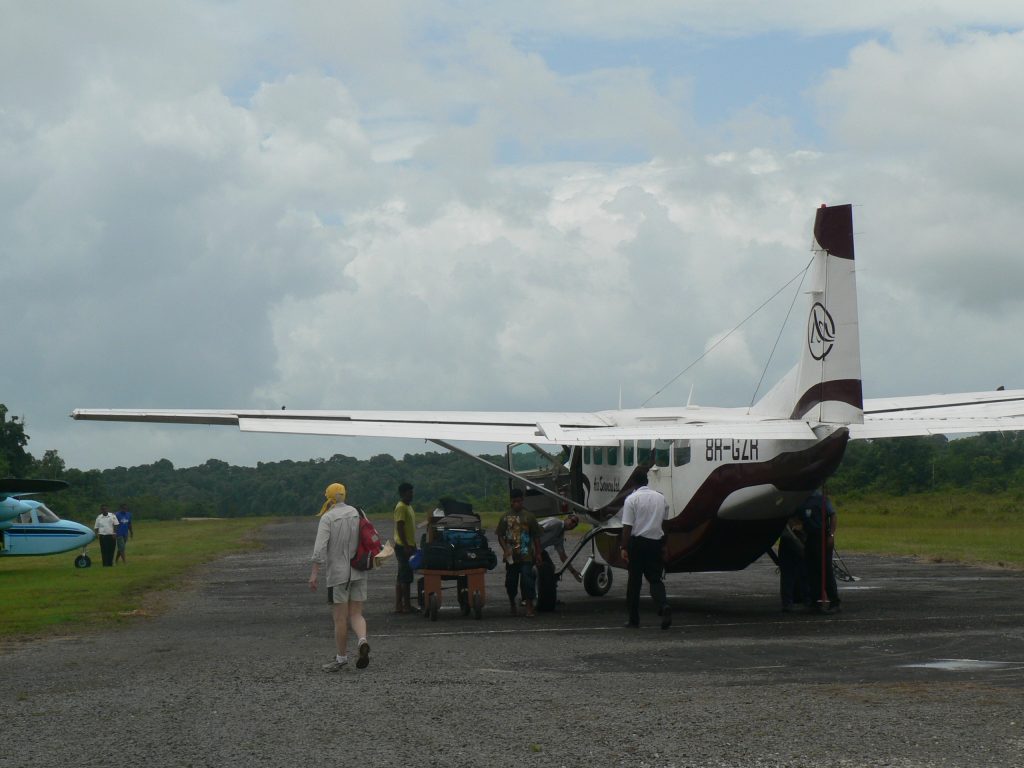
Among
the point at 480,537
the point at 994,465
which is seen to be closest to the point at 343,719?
the point at 480,537

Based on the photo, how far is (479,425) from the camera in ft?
62.2

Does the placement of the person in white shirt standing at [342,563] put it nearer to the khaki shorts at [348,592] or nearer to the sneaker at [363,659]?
the khaki shorts at [348,592]

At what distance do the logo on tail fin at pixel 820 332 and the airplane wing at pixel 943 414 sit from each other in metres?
1.09

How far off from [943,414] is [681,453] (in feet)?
15.7

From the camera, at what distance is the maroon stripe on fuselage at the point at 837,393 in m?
15.7

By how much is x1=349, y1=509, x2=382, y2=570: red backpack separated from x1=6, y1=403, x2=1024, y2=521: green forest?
6009 millimetres

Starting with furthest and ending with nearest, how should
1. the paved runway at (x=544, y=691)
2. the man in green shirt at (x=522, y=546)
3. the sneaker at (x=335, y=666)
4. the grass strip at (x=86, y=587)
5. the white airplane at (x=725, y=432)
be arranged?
the grass strip at (x=86, y=587)
the man in green shirt at (x=522, y=546)
the white airplane at (x=725, y=432)
the sneaker at (x=335, y=666)
the paved runway at (x=544, y=691)

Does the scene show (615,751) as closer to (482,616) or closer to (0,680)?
(0,680)

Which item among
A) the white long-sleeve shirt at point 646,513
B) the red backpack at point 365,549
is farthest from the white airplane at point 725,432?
the red backpack at point 365,549

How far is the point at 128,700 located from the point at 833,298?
1015cm

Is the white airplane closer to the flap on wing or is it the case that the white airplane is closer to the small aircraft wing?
the flap on wing

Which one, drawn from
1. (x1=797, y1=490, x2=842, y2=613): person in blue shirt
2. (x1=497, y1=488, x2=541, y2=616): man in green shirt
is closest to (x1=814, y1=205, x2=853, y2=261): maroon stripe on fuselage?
(x1=797, y1=490, x2=842, y2=613): person in blue shirt

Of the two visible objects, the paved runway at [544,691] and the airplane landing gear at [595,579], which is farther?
the airplane landing gear at [595,579]

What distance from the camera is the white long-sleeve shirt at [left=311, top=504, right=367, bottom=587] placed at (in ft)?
39.0
